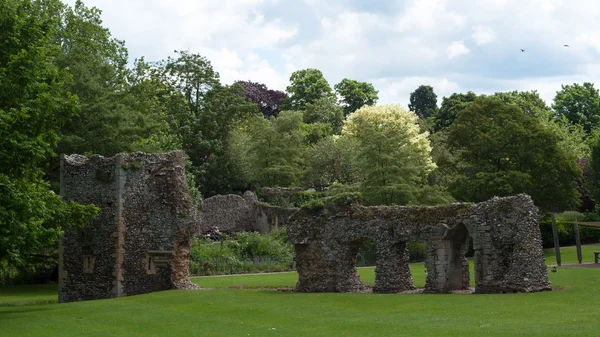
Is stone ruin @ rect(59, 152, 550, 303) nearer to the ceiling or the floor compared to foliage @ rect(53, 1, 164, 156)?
nearer to the floor

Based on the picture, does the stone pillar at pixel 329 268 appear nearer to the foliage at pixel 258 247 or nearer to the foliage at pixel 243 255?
the foliage at pixel 243 255

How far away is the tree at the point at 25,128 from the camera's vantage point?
24.9 meters

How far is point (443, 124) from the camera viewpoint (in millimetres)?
90188

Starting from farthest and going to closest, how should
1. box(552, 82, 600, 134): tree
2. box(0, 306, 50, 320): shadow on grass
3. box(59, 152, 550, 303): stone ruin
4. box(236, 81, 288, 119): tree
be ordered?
box(236, 81, 288, 119): tree < box(552, 82, 600, 134): tree < box(59, 152, 550, 303): stone ruin < box(0, 306, 50, 320): shadow on grass

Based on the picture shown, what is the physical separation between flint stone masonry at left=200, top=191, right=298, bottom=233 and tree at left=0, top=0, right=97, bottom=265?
36865 mm

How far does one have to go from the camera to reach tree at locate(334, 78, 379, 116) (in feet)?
356

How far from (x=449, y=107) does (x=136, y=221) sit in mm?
60059

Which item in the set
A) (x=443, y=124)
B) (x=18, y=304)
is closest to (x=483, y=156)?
(x=18, y=304)

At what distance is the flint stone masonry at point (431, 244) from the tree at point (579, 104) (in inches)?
2748

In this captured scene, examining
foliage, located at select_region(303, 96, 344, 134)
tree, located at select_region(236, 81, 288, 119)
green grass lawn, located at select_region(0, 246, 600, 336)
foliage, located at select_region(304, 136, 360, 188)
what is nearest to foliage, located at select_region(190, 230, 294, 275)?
green grass lawn, located at select_region(0, 246, 600, 336)

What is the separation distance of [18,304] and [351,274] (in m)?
13.1

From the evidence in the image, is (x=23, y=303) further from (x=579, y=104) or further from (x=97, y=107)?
(x=579, y=104)

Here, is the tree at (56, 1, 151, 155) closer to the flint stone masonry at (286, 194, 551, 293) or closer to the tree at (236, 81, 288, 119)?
the flint stone masonry at (286, 194, 551, 293)

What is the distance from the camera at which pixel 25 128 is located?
85.8 ft
